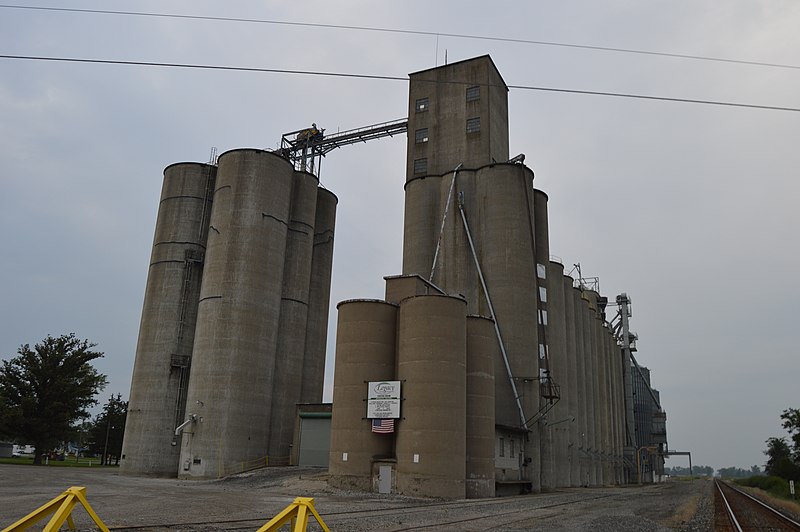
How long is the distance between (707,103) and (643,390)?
10441cm

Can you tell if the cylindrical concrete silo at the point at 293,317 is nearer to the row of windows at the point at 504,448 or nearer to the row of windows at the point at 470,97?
the row of windows at the point at 470,97

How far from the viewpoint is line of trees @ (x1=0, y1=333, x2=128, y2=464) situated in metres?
56.2

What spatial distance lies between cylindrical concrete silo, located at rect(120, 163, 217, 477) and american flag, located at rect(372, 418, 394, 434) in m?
23.0

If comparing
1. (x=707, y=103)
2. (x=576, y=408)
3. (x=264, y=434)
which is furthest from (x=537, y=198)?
(x=707, y=103)

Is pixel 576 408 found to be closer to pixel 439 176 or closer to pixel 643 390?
pixel 439 176

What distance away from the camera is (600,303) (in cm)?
9481

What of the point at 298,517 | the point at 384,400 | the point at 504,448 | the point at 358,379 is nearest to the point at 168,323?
the point at 358,379

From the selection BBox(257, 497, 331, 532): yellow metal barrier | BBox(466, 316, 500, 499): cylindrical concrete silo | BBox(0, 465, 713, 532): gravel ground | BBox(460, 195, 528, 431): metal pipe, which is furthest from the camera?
BBox(460, 195, 528, 431): metal pipe

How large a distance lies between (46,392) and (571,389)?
158 ft

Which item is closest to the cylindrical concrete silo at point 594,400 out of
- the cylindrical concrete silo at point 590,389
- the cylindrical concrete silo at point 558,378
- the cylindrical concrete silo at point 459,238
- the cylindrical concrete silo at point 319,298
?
the cylindrical concrete silo at point 590,389

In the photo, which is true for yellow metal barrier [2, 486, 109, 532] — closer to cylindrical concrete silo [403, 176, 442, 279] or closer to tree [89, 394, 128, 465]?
cylindrical concrete silo [403, 176, 442, 279]

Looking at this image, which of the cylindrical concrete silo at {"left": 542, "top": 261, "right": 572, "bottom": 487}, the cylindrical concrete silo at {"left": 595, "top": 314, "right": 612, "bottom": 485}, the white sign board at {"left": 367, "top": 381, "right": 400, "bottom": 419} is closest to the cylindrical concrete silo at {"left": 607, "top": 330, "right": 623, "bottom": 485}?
the cylindrical concrete silo at {"left": 595, "top": 314, "right": 612, "bottom": 485}

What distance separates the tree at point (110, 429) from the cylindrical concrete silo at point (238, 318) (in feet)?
109

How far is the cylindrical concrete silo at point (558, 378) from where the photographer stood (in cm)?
5031
